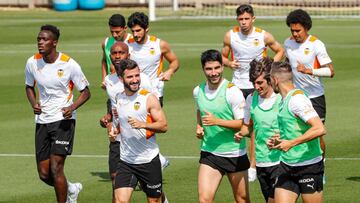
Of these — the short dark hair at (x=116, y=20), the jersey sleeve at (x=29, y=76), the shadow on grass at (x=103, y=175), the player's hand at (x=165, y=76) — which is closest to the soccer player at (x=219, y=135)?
the jersey sleeve at (x=29, y=76)

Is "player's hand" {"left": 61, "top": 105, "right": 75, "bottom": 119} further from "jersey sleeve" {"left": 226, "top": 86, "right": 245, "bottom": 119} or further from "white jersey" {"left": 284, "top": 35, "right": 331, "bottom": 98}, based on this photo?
"white jersey" {"left": 284, "top": 35, "right": 331, "bottom": 98}

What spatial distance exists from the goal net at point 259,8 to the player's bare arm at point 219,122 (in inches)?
1497

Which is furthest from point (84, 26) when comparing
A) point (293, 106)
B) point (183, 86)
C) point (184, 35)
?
point (293, 106)

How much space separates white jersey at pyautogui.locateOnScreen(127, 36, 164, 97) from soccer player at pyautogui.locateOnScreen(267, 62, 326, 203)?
569 centimetres

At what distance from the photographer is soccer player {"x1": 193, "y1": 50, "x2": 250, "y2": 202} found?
14.6 m

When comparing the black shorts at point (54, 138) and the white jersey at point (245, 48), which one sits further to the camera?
the white jersey at point (245, 48)

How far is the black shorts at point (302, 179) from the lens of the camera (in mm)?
13344

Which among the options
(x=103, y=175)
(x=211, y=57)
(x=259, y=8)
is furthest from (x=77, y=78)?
(x=259, y=8)

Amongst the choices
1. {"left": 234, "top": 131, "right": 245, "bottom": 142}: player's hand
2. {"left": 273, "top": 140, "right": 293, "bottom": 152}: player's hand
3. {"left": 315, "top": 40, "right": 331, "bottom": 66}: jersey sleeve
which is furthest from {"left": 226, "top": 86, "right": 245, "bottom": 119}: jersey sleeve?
{"left": 315, "top": 40, "right": 331, "bottom": 66}: jersey sleeve

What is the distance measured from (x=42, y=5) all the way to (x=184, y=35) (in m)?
19.5

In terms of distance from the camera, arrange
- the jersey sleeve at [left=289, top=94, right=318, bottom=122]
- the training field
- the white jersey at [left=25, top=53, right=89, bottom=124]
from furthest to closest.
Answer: the training field < the white jersey at [left=25, top=53, right=89, bottom=124] < the jersey sleeve at [left=289, top=94, right=318, bottom=122]

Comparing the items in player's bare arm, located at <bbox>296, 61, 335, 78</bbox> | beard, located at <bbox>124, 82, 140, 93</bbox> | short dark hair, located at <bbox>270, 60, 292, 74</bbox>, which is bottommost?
player's bare arm, located at <bbox>296, 61, 335, 78</bbox>

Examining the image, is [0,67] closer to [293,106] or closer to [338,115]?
[338,115]

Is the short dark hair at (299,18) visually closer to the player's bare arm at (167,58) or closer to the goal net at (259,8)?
the player's bare arm at (167,58)
